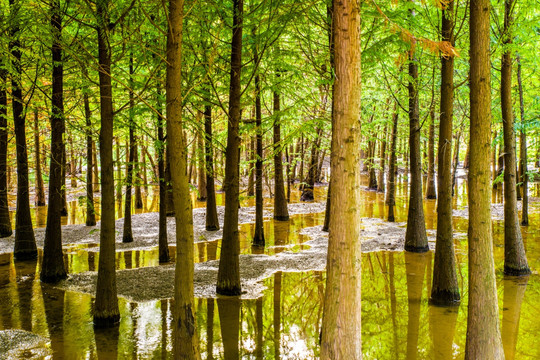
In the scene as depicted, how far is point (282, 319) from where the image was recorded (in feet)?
29.7

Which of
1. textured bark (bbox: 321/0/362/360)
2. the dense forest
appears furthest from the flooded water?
textured bark (bbox: 321/0/362/360)

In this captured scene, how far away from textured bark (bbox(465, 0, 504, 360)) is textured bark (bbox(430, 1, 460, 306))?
2977 millimetres

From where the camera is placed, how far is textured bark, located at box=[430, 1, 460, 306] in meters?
9.55

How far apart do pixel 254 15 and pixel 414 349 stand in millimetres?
8019

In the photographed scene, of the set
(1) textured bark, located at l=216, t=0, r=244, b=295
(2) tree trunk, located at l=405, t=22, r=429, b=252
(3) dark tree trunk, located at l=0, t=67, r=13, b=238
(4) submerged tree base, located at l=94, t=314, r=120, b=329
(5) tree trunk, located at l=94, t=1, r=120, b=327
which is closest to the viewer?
(5) tree trunk, located at l=94, t=1, r=120, b=327

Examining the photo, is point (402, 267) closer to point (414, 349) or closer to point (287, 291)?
point (287, 291)

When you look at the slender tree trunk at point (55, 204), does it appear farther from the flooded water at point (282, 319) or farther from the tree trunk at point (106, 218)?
the tree trunk at point (106, 218)

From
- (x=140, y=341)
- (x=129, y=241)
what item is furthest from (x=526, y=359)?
(x=129, y=241)

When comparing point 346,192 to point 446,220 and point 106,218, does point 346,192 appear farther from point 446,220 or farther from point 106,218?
point 446,220

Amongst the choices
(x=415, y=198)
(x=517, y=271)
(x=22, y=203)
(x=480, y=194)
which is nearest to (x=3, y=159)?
(x=22, y=203)

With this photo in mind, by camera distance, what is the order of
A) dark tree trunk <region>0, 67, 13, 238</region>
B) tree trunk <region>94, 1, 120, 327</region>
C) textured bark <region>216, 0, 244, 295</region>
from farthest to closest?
dark tree trunk <region>0, 67, 13, 238</region>
textured bark <region>216, 0, 244, 295</region>
tree trunk <region>94, 1, 120, 327</region>

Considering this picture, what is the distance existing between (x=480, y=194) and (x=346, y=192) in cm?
280

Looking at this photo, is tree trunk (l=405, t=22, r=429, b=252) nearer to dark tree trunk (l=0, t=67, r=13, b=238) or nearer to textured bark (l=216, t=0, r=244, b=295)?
textured bark (l=216, t=0, r=244, b=295)

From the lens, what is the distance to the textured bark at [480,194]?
6324 mm
